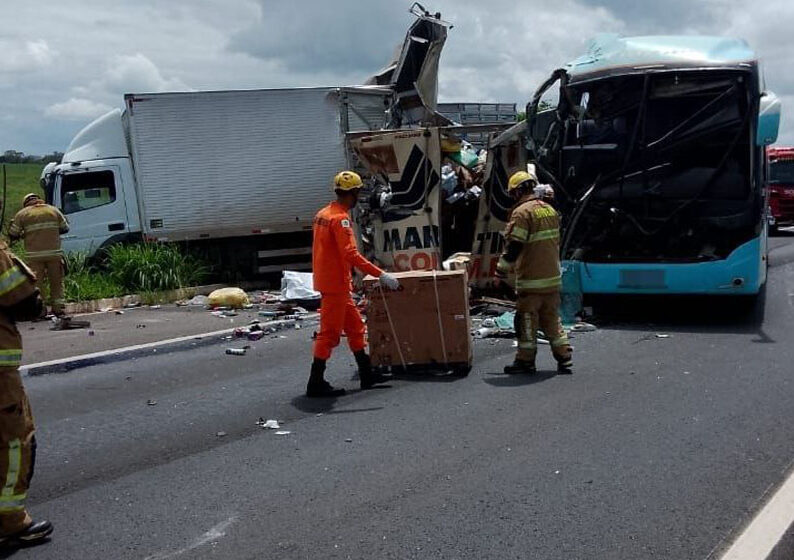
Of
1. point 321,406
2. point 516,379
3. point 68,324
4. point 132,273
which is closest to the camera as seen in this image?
point 321,406

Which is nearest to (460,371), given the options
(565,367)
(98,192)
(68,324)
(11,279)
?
(565,367)

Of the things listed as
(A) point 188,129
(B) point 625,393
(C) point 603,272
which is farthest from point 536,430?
(A) point 188,129

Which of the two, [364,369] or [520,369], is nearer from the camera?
[364,369]

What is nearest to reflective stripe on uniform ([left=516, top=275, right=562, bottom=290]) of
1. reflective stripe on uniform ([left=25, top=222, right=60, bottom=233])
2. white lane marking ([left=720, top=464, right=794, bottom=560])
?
white lane marking ([left=720, top=464, right=794, bottom=560])

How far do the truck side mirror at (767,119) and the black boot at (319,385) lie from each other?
5548 millimetres

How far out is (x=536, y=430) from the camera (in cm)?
595

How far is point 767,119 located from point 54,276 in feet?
31.3

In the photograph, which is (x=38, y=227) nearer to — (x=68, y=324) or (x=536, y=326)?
(x=68, y=324)

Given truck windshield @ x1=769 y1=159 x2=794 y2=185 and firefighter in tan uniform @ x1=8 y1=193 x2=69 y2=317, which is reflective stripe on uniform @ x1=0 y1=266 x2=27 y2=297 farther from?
truck windshield @ x1=769 y1=159 x2=794 y2=185

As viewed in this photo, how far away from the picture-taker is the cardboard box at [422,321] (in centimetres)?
769

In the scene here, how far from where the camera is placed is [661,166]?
9.88 meters

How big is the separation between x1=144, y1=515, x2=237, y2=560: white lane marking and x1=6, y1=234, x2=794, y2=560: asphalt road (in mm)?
12

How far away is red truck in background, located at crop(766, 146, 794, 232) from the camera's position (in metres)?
24.2

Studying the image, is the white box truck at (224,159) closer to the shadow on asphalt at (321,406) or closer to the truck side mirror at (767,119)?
the truck side mirror at (767,119)
